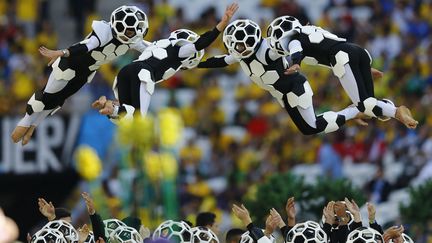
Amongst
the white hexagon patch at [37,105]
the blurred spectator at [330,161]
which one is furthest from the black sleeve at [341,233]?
the blurred spectator at [330,161]

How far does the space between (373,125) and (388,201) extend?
2922 mm

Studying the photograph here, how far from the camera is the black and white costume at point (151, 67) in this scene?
62.7 feet

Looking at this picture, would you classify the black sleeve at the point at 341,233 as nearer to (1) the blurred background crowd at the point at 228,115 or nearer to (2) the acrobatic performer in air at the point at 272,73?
(2) the acrobatic performer in air at the point at 272,73

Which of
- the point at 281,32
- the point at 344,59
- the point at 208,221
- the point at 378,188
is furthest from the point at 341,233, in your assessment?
the point at 378,188

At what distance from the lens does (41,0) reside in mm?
32688

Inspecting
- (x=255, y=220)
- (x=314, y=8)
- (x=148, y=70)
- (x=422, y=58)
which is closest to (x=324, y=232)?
(x=148, y=70)

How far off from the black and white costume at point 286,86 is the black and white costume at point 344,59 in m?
0.25

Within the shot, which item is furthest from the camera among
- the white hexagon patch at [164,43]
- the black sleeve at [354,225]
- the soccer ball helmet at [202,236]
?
the white hexagon patch at [164,43]

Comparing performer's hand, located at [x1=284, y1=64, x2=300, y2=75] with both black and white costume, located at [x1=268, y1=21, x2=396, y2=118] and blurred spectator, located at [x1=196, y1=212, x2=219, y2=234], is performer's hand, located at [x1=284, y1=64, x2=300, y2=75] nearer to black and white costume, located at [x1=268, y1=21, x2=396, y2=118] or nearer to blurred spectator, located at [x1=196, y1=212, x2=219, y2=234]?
black and white costume, located at [x1=268, y1=21, x2=396, y2=118]

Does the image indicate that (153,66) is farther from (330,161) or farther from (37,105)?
(330,161)

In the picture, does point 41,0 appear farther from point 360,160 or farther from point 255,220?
point 255,220

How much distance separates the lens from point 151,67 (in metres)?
19.3

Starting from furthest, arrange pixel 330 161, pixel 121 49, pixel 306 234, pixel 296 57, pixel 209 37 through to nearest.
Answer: pixel 330 161 < pixel 121 49 < pixel 209 37 < pixel 296 57 < pixel 306 234

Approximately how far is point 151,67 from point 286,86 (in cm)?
163
